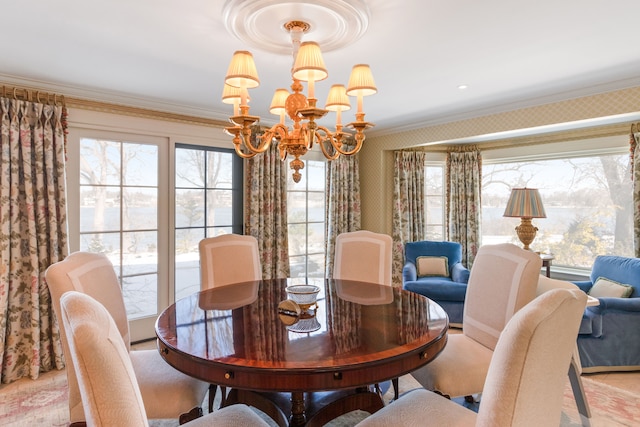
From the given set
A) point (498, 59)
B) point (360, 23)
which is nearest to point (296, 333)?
point (360, 23)

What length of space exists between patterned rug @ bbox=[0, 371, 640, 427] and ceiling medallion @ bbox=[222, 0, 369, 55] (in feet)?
7.80

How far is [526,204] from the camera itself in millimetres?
3885

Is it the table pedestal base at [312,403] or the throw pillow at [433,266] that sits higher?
the throw pillow at [433,266]

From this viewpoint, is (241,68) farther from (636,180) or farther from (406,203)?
(636,180)

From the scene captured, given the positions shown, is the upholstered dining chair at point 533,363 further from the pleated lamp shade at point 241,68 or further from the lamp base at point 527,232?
the lamp base at point 527,232

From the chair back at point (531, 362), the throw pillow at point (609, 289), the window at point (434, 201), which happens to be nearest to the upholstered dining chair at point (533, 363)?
the chair back at point (531, 362)

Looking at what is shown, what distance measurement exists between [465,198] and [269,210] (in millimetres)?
2810

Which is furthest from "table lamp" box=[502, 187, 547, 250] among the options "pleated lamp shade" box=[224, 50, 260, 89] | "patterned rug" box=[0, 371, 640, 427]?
"pleated lamp shade" box=[224, 50, 260, 89]

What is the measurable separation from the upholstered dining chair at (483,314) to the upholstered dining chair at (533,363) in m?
0.72

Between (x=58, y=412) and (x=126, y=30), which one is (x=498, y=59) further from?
(x=58, y=412)

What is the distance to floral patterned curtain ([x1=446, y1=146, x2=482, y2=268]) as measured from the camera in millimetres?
5098

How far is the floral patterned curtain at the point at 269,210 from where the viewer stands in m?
4.19

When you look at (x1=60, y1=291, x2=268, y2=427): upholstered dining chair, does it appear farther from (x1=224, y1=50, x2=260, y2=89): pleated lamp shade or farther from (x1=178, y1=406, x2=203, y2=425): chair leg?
(x1=224, y1=50, x2=260, y2=89): pleated lamp shade

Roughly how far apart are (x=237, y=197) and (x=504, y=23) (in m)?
3.16
